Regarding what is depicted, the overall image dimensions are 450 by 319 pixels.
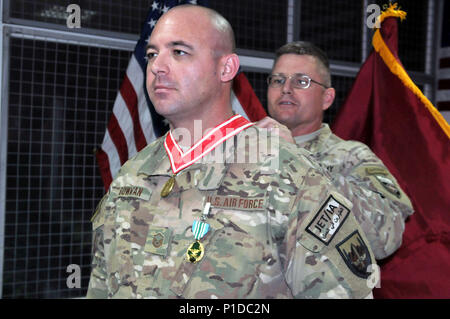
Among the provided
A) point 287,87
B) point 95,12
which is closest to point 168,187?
point 287,87

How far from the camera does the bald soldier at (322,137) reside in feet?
5.14

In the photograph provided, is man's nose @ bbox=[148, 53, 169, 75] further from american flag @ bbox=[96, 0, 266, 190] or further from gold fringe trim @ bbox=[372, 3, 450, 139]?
gold fringe trim @ bbox=[372, 3, 450, 139]

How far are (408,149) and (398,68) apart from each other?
37 cm

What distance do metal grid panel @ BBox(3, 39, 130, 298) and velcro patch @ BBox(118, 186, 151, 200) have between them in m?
1.47

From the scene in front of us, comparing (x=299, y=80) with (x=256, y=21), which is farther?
(x=256, y=21)

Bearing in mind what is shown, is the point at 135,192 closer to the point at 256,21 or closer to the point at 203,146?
the point at 203,146

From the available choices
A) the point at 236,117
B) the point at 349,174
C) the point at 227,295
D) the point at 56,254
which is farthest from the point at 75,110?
the point at 227,295

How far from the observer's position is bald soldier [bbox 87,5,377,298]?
914mm

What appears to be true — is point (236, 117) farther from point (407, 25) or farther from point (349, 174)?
point (407, 25)

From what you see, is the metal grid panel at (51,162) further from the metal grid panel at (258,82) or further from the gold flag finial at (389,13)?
the gold flag finial at (389,13)

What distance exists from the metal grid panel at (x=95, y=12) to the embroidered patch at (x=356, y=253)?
2002 mm

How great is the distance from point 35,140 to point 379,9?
179 cm

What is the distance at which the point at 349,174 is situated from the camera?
167cm

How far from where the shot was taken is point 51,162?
2449 millimetres
